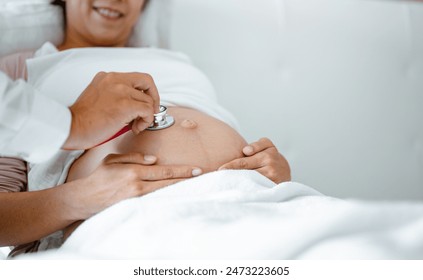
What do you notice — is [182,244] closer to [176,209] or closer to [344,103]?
[176,209]

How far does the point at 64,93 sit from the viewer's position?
104 cm

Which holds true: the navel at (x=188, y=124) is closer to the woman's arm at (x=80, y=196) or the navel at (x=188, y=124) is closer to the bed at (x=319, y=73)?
the woman's arm at (x=80, y=196)

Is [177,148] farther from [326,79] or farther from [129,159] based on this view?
[326,79]

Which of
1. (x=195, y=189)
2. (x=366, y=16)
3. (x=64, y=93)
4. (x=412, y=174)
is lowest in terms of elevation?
(x=412, y=174)

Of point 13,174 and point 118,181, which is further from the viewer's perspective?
point 13,174

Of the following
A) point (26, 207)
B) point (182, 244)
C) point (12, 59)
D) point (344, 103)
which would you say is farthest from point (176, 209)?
point (344, 103)

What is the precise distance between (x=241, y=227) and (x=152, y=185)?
0.20 meters

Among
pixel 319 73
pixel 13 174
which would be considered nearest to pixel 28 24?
pixel 13 174

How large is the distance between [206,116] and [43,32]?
55 centimetres

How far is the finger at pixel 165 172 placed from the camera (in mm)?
824

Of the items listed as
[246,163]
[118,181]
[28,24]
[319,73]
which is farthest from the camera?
[319,73]

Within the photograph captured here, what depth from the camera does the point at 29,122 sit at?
2.23ft

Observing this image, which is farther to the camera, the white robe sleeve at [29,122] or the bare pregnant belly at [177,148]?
the bare pregnant belly at [177,148]

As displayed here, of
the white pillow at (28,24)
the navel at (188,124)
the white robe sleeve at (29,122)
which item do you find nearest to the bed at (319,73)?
the white pillow at (28,24)
